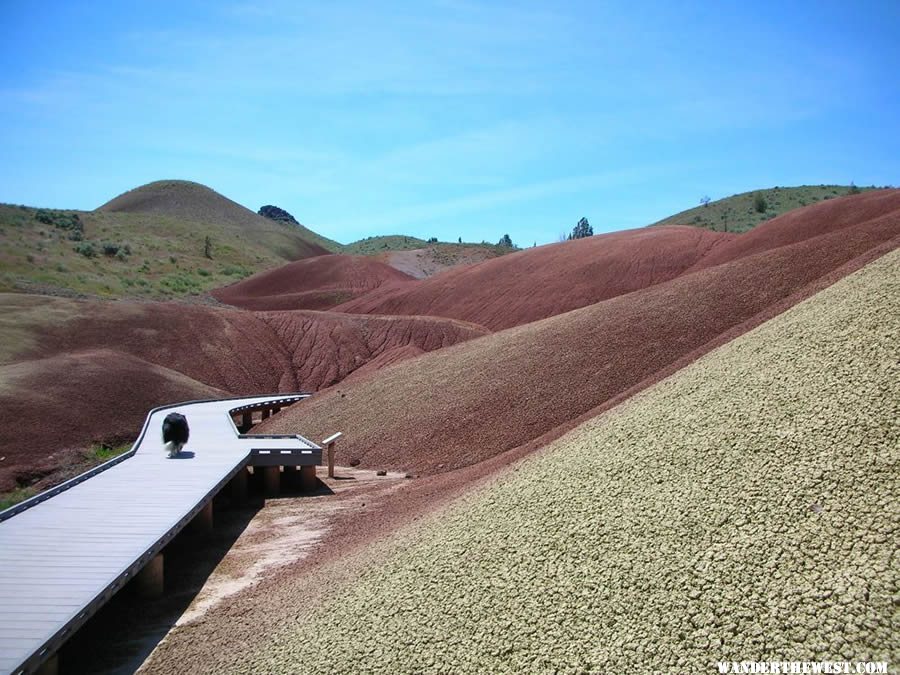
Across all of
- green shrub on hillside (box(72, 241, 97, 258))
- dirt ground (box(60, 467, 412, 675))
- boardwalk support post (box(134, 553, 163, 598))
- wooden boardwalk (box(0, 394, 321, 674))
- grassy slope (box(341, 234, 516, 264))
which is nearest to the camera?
wooden boardwalk (box(0, 394, 321, 674))

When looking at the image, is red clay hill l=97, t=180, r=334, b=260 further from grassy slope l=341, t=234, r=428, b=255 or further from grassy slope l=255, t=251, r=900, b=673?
grassy slope l=255, t=251, r=900, b=673

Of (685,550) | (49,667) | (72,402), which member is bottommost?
(49,667)

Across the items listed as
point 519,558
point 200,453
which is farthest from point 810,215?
point 519,558

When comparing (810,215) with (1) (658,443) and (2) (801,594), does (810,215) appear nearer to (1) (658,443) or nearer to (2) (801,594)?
(1) (658,443)

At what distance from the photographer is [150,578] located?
33.2 feet

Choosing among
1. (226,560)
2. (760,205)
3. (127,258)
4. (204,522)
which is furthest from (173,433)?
(760,205)

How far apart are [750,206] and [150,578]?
310 feet

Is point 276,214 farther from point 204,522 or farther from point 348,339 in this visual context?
point 204,522

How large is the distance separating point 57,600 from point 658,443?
6789 mm

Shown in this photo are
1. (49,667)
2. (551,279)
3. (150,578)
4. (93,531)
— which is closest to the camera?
(49,667)

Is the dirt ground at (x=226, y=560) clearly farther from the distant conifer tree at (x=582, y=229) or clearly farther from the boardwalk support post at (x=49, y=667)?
the distant conifer tree at (x=582, y=229)

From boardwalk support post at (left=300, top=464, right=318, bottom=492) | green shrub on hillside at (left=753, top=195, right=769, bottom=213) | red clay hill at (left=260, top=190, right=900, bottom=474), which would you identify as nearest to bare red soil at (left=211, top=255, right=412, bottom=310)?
green shrub on hillside at (left=753, top=195, right=769, bottom=213)

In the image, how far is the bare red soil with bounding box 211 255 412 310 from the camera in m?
69.8

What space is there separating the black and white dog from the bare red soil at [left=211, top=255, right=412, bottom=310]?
51.7 metres
